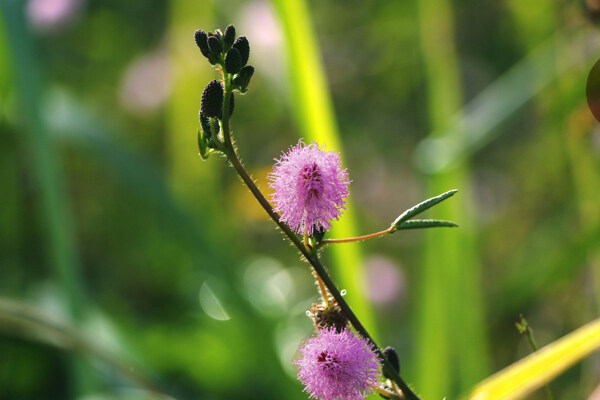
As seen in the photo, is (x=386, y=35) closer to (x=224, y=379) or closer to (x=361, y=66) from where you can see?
(x=361, y=66)

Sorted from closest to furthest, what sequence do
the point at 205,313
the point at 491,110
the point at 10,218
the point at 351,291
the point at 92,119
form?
the point at 351,291 < the point at 491,110 < the point at 92,119 < the point at 205,313 < the point at 10,218

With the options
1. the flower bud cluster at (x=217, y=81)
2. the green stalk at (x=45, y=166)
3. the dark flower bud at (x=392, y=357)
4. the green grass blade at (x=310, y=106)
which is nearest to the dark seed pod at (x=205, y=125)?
→ the flower bud cluster at (x=217, y=81)

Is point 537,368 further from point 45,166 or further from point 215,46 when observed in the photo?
point 45,166

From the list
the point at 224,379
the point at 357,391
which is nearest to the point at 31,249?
the point at 224,379

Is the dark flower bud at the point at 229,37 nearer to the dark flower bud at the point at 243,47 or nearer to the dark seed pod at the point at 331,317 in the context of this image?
the dark flower bud at the point at 243,47

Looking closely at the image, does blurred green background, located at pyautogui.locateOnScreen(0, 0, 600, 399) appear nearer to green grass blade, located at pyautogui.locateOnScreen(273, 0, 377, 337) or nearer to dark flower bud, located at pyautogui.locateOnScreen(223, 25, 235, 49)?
green grass blade, located at pyautogui.locateOnScreen(273, 0, 377, 337)

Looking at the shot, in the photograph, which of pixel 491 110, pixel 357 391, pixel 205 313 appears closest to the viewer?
pixel 357 391
